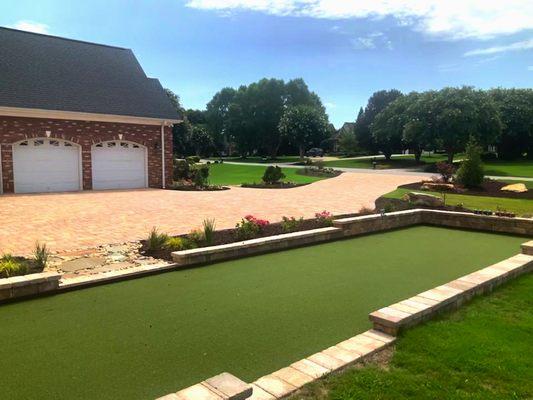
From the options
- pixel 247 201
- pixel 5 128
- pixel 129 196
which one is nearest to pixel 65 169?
pixel 5 128

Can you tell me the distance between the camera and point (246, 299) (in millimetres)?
5184

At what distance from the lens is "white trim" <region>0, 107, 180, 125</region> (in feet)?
54.7

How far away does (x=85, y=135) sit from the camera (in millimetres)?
18547

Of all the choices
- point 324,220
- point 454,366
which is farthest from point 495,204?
point 454,366

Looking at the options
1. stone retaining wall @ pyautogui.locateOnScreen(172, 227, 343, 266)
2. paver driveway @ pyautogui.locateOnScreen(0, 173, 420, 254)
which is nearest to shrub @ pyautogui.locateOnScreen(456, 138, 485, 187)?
paver driveway @ pyautogui.locateOnScreen(0, 173, 420, 254)

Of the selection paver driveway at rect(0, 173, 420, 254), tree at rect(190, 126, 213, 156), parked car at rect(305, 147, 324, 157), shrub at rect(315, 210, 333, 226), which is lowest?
paver driveway at rect(0, 173, 420, 254)

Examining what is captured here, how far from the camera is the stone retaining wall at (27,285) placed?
16.2 feet

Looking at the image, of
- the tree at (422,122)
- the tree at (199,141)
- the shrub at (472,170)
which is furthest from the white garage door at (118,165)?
the tree at (199,141)

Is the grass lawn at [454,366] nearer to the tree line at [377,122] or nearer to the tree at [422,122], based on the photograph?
the tree line at [377,122]

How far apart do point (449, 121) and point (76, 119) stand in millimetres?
26099

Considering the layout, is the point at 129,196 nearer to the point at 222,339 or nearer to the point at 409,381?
the point at 222,339

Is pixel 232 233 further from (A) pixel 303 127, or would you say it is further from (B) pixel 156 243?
(A) pixel 303 127

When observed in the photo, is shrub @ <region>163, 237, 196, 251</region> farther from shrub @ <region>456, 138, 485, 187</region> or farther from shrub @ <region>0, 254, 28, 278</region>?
shrub @ <region>456, 138, 485, 187</region>

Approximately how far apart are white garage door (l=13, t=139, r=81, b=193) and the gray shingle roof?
151cm
